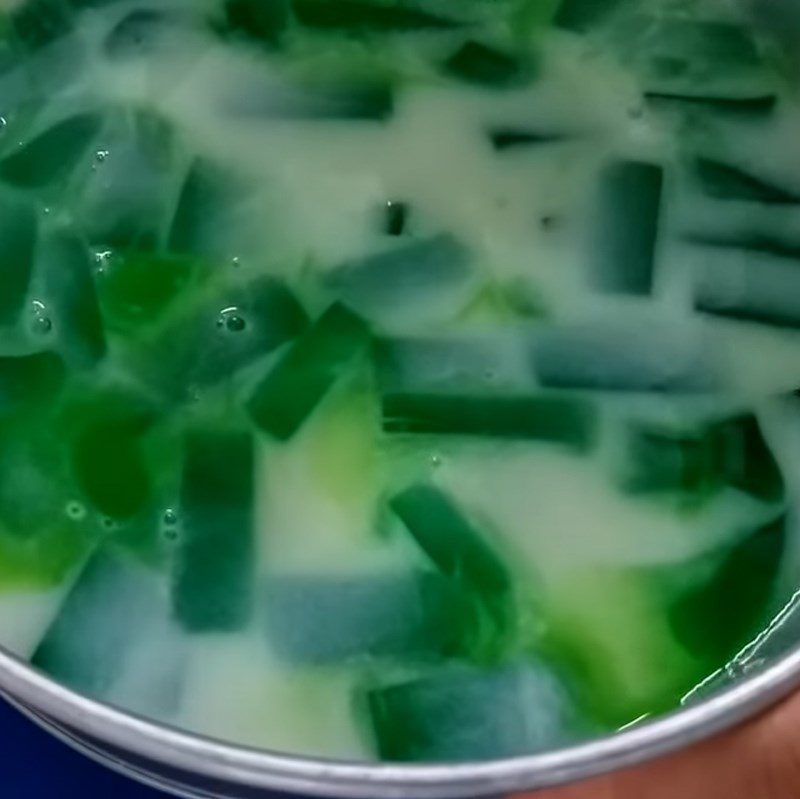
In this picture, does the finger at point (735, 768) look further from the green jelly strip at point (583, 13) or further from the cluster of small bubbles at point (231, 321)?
the green jelly strip at point (583, 13)

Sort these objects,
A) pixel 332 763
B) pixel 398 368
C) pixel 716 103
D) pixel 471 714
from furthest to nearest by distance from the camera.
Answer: pixel 716 103 → pixel 398 368 → pixel 471 714 → pixel 332 763

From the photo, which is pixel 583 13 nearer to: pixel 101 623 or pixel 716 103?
pixel 716 103

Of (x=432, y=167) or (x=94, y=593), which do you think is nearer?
(x=94, y=593)

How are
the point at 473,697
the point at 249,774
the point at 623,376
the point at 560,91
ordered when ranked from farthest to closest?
1. the point at 560,91
2. the point at 623,376
3. the point at 473,697
4. the point at 249,774

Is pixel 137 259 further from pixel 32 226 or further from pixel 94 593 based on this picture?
pixel 94 593

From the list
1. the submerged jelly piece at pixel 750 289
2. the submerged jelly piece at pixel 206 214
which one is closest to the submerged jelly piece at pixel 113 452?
the submerged jelly piece at pixel 206 214

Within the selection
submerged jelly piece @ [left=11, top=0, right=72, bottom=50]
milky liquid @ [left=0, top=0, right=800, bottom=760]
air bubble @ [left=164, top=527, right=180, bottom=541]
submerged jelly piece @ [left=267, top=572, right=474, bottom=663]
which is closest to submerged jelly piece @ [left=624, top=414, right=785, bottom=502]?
milky liquid @ [left=0, top=0, right=800, bottom=760]

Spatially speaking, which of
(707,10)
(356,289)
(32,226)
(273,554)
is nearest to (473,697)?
(273,554)

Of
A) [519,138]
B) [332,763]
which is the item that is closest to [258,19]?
[519,138]
